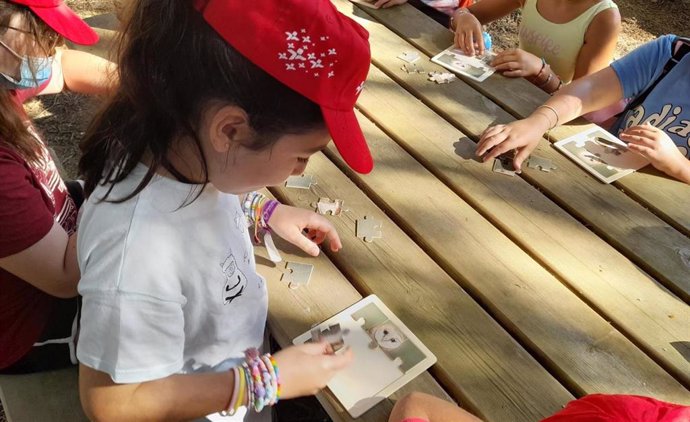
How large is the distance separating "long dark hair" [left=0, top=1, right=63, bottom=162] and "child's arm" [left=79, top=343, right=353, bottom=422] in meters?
0.60

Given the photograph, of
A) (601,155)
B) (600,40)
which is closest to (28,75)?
(601,155)

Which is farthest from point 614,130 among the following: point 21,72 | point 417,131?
point 21,72

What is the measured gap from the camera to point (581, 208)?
1.67m

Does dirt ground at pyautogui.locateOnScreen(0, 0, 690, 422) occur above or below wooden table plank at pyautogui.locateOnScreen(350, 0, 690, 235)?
below

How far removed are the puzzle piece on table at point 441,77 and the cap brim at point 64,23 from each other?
126 cm

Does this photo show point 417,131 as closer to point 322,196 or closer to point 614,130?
point 322,196

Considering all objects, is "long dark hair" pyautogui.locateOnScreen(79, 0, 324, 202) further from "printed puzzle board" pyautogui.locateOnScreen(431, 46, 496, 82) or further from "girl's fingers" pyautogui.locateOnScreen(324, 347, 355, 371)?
"printed puzzle board" pyautogui.locateOnScreen(431, 46, 496, 82)

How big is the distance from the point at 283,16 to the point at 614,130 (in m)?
1.94

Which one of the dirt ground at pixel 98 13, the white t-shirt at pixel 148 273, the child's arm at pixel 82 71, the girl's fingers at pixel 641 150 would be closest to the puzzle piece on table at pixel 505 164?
the girl's fingers at pixel 641 150

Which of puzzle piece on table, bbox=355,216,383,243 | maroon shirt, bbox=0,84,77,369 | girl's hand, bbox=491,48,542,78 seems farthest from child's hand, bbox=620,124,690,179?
maroon shirt, bbox=0,84,77,369

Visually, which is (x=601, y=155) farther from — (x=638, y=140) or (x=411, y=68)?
(x=411, y=68)

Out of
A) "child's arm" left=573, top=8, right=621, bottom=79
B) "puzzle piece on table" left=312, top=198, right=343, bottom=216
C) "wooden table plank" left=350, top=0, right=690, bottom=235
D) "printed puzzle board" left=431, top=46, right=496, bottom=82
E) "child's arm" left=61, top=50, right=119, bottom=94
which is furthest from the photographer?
"child's arm" left=573, top=8, right=621, bottom=79

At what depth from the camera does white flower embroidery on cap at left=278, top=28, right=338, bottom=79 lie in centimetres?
90

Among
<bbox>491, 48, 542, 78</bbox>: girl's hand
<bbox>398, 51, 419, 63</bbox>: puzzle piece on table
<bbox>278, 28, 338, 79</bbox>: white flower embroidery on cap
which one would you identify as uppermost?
<bbox>278, 28, 338, 79</bbox>: white flower embroidery on cap
